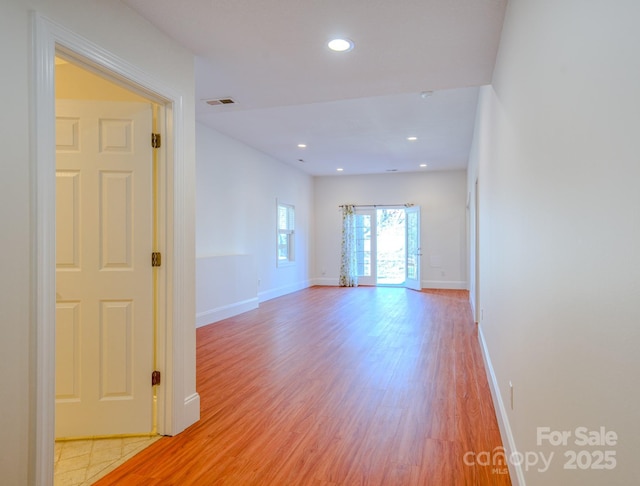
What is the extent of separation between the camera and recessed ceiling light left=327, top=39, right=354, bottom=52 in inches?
103

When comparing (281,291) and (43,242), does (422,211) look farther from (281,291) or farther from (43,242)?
(43,242)

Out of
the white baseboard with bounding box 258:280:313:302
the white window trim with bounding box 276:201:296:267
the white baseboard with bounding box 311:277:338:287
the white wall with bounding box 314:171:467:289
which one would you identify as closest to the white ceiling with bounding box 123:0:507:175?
the white window trim with bounding box 276:201:296:267

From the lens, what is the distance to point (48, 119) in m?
1.68

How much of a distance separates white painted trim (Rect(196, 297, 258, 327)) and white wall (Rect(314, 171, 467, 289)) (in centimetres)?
390

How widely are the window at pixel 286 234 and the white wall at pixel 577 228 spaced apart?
7153mm

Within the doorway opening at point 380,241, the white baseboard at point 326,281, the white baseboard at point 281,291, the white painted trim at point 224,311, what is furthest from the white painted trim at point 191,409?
the doorway opening at point 380,241

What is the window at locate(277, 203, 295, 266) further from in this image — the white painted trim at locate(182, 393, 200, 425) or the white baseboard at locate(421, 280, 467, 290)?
the white painted trim at locate(182, 393, 200, 425)

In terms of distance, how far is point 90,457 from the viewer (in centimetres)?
230

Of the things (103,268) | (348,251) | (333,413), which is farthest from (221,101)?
(348,251)

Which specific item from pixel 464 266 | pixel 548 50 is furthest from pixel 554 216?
pixel 464 266

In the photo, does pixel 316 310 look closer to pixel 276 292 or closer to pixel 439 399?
pixel 276 292

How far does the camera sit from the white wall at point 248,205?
19.9ft

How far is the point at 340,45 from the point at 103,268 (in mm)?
2081

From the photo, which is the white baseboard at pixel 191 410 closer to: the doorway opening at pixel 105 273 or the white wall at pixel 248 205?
the doorway opening at pixel 105 273
